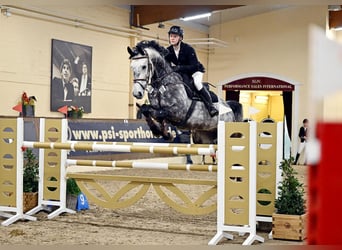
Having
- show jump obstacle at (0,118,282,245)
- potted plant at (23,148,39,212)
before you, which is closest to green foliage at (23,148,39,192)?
potted plant at (23,148,39,212)

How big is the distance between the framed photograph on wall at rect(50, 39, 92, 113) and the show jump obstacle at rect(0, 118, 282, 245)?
12.1ft

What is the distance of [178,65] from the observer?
14.5ft

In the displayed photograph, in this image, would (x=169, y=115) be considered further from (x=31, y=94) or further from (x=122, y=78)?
(x=122, y=78)

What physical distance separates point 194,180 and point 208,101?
3.89 feet

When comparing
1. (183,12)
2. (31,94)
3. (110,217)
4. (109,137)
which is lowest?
(110,217)

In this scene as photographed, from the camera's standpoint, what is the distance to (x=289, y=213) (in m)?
3.32

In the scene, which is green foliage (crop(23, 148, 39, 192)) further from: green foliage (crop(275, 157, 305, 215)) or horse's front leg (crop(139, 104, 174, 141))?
green foliage (crop(275, 157, 305, 215))

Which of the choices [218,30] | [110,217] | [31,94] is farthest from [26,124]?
[218,30]

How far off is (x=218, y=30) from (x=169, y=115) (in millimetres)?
7287

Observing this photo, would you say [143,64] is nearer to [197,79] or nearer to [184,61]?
[184,61]

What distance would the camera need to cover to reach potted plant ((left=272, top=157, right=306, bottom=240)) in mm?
3287

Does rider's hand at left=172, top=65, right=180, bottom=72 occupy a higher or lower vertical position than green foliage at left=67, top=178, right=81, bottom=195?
higher

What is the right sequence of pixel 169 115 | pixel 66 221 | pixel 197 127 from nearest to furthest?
pixel 66 221 < pixel 169 115 < pixel 197 127

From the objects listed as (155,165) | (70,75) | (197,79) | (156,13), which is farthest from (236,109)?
(156,13)
